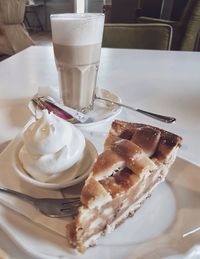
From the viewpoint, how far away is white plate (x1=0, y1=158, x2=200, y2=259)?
304 mm

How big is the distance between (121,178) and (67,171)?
0.09m

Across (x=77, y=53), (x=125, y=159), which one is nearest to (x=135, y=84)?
(x=77, y=53)

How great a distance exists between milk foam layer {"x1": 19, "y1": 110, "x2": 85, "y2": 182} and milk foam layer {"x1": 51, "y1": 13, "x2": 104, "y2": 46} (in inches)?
10.5

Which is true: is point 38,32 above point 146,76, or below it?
below

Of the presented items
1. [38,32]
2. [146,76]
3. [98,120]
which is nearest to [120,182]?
[98,120]

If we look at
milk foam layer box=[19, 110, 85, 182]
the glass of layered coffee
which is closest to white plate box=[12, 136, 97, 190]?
milk foam layer box=[19, 110, 85, 182]

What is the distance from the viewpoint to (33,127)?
0.43 metres

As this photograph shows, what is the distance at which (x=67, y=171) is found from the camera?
402 millimetres

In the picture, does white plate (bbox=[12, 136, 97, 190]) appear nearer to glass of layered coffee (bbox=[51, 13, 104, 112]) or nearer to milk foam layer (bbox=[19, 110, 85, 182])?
milk foam layer (bbox=[19, 110, 85, 182])

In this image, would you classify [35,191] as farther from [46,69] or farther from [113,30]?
[113,30]

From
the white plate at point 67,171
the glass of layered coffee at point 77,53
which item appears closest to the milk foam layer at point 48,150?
the white plate at point 67,171

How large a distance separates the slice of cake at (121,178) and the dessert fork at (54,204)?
3cm

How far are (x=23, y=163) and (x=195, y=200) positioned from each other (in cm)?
26

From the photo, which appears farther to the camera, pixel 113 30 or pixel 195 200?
pixel 113 30
